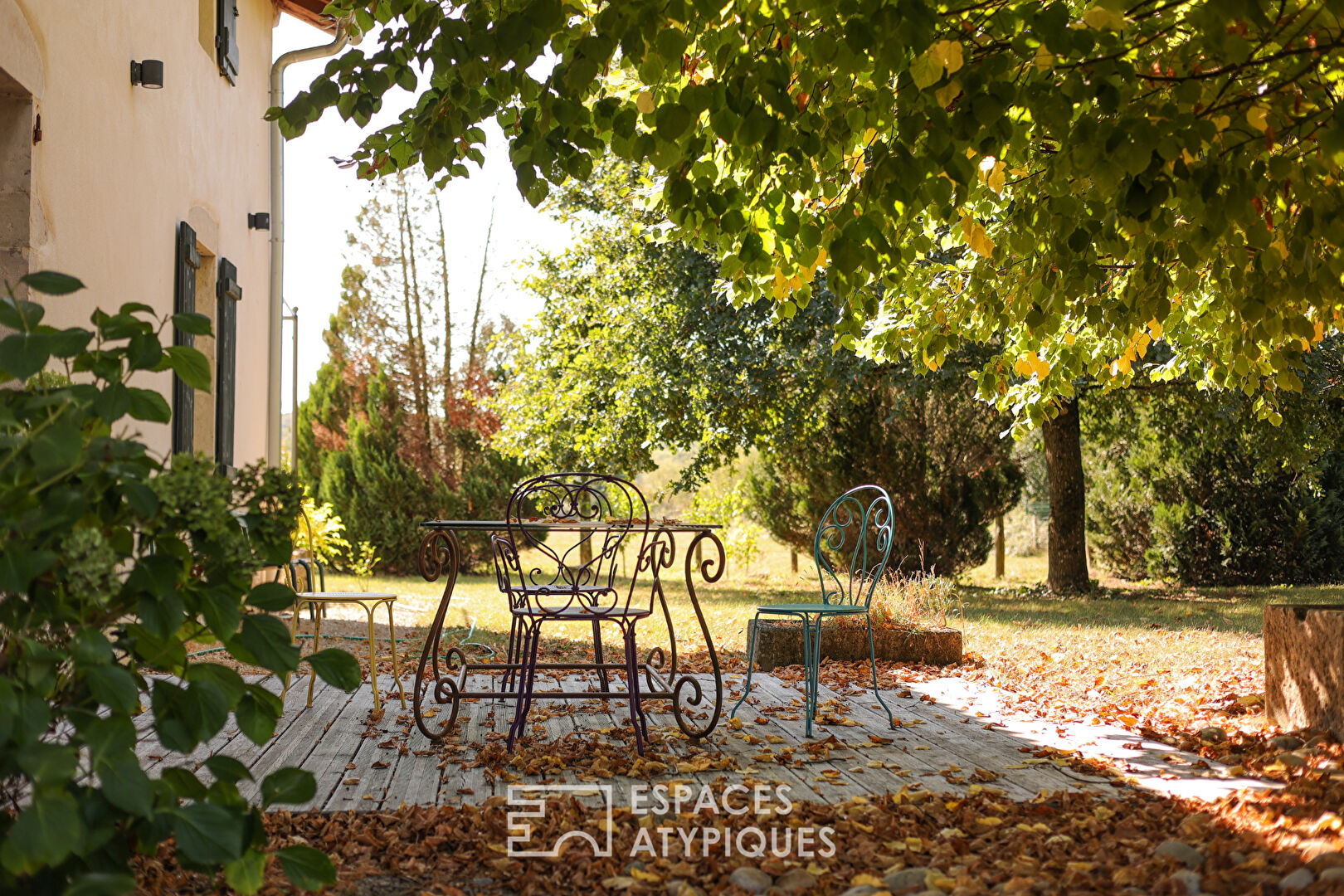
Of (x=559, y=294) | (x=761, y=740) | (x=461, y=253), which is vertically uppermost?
(x=461, y=253)

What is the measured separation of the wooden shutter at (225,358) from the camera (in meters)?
5.93

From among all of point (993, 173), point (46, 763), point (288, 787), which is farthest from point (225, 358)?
point (46, 763)

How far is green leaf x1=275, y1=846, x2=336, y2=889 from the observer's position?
161cm

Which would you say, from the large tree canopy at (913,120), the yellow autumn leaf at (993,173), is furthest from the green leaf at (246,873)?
the yellow autumn leaf at (993,173)

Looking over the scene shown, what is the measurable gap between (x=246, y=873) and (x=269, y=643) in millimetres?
356

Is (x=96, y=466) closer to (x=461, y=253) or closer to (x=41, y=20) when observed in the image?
(x=41, y=20)

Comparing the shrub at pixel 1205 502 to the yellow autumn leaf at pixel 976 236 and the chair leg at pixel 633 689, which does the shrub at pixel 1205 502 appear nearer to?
the yellow autumn leaf at pixel 976 236

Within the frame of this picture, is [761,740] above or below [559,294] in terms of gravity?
below

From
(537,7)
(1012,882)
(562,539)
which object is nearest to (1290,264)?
(1012,882)

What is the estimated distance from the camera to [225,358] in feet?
19.9

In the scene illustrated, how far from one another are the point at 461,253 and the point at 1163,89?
1570 centimetres

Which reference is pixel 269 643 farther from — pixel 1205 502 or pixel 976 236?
pixel 1205 502

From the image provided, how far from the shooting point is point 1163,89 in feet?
8.72

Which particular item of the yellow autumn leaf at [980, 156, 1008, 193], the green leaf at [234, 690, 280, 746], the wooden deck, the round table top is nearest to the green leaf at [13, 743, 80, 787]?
the green leaf at [234, 690, 280, 746]
